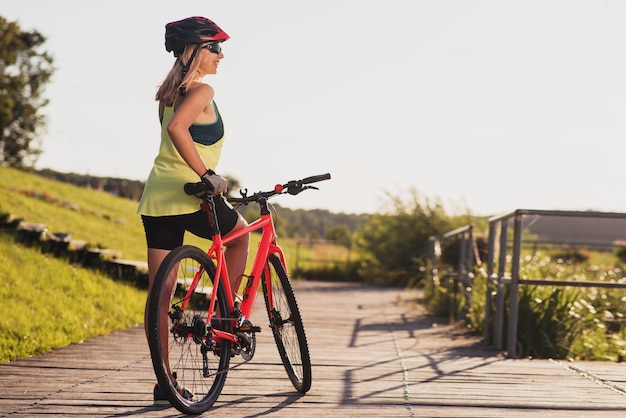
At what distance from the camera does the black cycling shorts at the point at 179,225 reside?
3.84 metres

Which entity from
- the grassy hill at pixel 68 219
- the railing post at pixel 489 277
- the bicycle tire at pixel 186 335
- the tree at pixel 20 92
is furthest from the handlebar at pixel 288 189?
the tree at pixel 20 92

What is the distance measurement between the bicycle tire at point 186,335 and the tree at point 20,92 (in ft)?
115

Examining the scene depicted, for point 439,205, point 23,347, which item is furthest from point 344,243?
point 23,347

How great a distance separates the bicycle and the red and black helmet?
60cm

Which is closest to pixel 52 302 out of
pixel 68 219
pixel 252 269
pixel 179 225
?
pixel 252 269

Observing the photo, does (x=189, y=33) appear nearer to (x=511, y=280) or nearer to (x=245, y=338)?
(x=245, y=338)

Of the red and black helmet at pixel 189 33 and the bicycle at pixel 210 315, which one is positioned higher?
the red and black helmet at pixel 189 33

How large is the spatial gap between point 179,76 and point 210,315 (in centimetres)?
100

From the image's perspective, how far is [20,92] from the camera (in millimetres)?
40969

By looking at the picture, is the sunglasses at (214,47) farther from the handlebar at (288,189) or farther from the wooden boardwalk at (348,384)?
the wooden boardwalk at (348,384)

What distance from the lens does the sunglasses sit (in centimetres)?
389

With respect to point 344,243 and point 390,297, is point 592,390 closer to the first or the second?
point 390,297

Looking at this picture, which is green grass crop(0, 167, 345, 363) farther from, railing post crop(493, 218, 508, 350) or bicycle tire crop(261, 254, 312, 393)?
railing post crop(493, 218, 508, 350)

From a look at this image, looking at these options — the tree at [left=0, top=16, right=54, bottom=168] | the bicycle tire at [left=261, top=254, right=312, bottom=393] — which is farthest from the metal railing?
the tree at [left=0, top=16, right=54, bottom=168]
